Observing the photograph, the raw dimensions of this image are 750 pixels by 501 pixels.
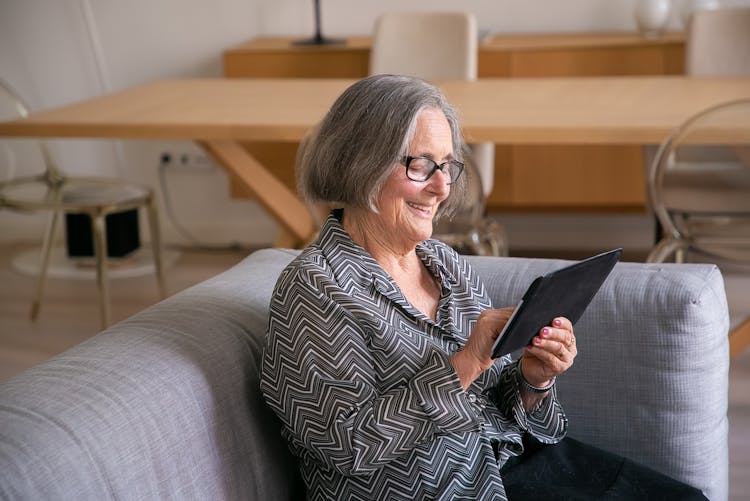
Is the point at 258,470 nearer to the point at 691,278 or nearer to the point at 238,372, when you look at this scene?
the point at 238,372

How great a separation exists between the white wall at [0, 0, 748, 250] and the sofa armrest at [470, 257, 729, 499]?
3.09 m

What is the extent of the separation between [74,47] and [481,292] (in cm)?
377

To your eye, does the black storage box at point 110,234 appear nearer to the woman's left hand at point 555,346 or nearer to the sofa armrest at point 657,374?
the sofa armrest at point 657,374

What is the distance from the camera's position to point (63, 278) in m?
4.63

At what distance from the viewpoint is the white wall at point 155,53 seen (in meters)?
4.94

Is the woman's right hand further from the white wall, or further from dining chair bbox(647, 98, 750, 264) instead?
the white wall

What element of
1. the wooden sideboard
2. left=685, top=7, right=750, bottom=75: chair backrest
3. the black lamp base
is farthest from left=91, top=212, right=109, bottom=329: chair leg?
left=685, top=7, right=750, bottom=75: chair backrest

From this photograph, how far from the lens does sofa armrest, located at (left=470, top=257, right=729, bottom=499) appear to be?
1759 mm

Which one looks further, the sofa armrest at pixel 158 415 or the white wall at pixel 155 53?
the white wall at pixel 155 53

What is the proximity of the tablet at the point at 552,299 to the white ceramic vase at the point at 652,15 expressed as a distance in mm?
3105

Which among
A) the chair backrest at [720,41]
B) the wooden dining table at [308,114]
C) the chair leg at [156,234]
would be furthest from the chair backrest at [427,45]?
the chair leg at [156,234]

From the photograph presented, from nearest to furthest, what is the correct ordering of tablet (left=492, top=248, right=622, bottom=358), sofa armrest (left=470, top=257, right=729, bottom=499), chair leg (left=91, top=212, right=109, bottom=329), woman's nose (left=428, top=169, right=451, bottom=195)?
tablet (left=492, top=248, right=622, bottom=358), woman's nose (left=428, top=169, right=451, bottom=195), sofa armrest (left=470, top=257, right=729, bottom=499), chair leg (left=91, top=212, right=109, bottom=329)

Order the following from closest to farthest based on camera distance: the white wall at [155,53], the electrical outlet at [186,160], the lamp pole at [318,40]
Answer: the lamp pole at [318,40] → the white wall at [155,53] → the electrical outlet at [186,160]

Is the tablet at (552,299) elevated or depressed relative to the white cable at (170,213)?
elevated
